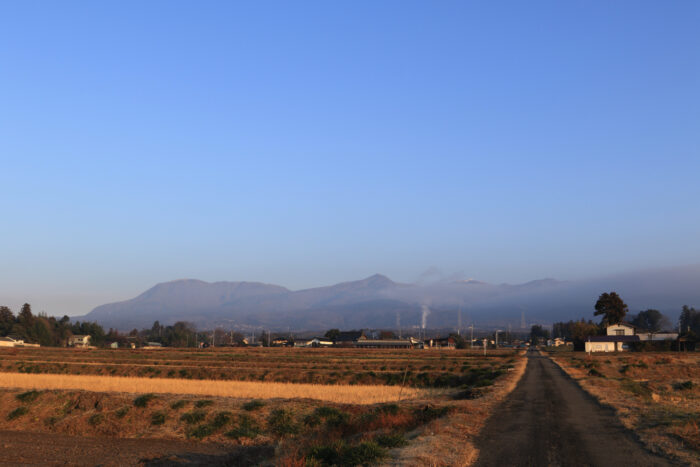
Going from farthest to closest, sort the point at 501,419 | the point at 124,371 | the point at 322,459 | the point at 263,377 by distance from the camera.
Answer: the point at 124,371, the point at 263,377, the point at 501,419, the point at 322,459

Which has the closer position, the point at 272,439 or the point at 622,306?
the point at 272,439

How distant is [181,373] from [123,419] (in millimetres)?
33162

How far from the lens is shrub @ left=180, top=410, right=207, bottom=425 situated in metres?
29.7

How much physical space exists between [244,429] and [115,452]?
569 centimetres

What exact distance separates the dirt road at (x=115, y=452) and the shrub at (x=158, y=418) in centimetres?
197

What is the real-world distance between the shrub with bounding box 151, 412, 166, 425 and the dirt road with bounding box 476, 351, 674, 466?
16.6 m

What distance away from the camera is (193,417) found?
29875 mm

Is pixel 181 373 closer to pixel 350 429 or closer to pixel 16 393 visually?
pixel 16 393

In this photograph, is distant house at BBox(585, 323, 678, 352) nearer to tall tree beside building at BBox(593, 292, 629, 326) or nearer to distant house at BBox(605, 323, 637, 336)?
distant house at BBox(605, 323, 637, 336)


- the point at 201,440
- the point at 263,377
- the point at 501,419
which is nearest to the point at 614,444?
the point at 501,419

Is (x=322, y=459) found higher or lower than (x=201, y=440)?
higher

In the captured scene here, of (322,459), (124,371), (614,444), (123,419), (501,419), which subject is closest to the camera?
(322,459)

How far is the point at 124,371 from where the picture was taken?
64875 millimetres

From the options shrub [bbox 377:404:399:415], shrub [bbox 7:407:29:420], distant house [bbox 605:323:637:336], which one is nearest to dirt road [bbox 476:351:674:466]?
shrub [bbox 377:404:399:415]
